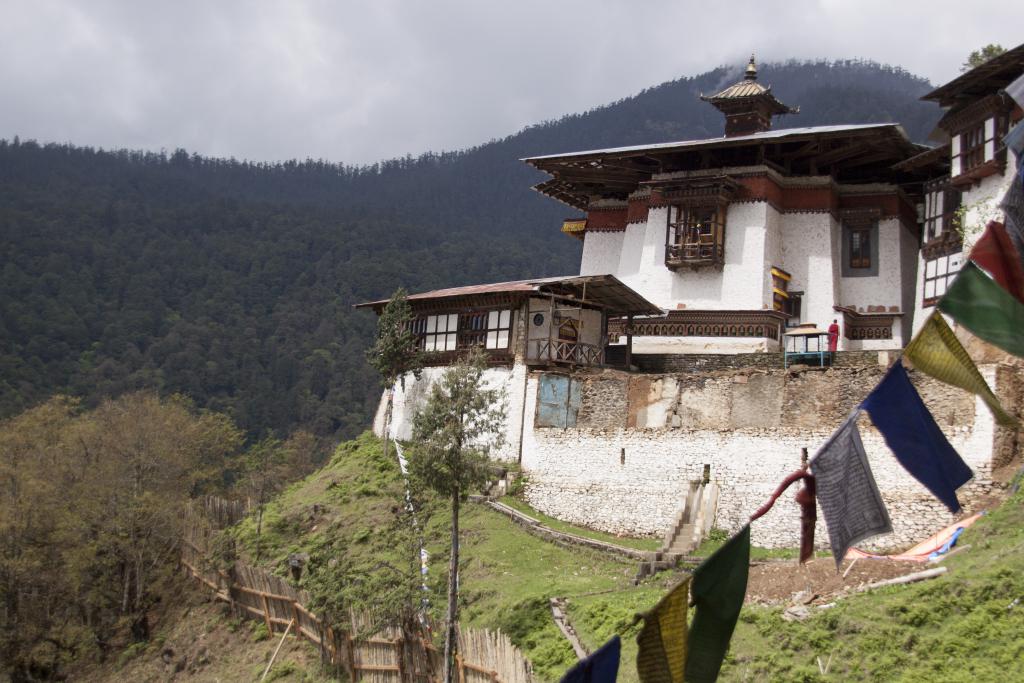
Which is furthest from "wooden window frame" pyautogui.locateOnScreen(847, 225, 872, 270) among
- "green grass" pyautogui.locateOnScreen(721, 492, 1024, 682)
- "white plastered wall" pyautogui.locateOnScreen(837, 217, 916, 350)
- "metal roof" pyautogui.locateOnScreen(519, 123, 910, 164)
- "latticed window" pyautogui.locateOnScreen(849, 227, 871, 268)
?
"green grass" pyautogui.locateOnScreen(721, 492, 1024, 682)

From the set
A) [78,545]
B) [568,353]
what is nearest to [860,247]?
[568,353]

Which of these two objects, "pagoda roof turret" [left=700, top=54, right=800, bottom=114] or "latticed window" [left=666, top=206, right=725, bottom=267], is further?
"pagoda roof turret" [left=700, top=54, right=800, bottom=114]

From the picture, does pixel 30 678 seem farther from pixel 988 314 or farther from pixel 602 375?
pixel 988 314

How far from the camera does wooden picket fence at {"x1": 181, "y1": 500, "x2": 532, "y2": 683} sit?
2038 centimetres

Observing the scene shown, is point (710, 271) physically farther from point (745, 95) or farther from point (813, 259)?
point (745, 95)

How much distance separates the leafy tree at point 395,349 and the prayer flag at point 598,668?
2826 cm

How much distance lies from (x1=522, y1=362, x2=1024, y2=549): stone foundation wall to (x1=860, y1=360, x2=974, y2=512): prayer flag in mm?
14222

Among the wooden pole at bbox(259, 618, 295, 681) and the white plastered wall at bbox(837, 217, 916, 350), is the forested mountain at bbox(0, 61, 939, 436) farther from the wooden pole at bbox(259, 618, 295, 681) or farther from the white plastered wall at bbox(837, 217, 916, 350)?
the white plastered wall at bbox(837, 217, 916, 350)

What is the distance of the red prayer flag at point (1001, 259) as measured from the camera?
9250mm

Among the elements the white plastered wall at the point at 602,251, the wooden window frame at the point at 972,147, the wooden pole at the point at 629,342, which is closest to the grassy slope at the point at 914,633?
the wooden window frame at the point at 972,147

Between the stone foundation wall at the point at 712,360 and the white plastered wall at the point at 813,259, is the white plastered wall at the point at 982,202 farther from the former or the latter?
the white plastered wall at the point at 813,259

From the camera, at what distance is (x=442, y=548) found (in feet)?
91.7

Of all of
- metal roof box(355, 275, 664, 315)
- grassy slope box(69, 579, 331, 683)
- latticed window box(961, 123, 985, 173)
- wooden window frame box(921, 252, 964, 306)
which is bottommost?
grassy slope box(69, 579, 331, 683)

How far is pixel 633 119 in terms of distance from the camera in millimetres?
168500
